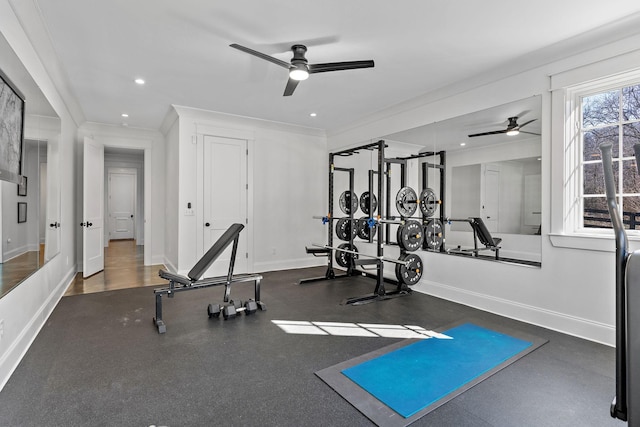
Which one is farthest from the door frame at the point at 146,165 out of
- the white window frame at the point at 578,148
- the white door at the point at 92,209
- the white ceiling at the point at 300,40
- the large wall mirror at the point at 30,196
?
the white window frame at the point at 578,148

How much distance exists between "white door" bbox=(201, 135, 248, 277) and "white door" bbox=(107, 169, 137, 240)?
247 inches

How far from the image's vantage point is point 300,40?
3.10 m

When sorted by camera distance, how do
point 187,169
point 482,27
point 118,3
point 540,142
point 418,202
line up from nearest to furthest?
point 118,3, point 482,27, point 540,142, point 418,202, point 187,169

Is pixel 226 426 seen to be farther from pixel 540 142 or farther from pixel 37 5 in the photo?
pixel 540 142

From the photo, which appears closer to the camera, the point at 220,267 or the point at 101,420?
the point at 101,420

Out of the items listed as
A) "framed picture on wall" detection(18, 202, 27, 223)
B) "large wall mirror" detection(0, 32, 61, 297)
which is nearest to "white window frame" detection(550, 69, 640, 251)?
"large wall mirror" detection(0, 32, 61, 297)

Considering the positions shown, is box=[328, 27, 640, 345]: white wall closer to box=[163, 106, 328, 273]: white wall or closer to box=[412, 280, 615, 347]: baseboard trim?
box=[412, 280, 615, 347]: baseboard trim

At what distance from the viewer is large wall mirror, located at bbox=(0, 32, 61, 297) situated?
2383mm

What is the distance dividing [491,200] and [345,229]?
7.31 feet

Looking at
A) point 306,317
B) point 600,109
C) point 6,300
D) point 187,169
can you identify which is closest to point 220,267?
point 187,169

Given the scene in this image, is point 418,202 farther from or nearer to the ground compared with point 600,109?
nearer to the ground

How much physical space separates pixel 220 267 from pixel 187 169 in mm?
1735

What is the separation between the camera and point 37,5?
2582mm

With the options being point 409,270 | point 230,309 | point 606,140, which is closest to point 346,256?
Result: point 409,270
